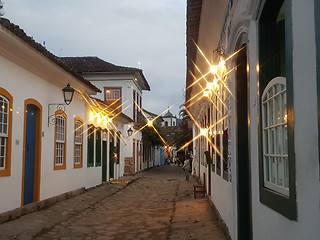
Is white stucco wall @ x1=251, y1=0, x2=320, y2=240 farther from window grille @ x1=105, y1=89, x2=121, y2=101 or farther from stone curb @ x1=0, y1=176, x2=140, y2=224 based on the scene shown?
window grille @ x1=105, y1=89, x2=121, y2=101

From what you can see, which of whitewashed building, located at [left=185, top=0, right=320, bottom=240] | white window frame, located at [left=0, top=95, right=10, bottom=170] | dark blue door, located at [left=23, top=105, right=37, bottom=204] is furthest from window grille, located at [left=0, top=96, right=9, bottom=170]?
whitewashed building, located at [left=185, top=0, right=320, bottom=240]

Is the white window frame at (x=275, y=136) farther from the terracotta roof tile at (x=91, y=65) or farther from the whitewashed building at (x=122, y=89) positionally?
the terracotta roof tile at (x=91, y=65)

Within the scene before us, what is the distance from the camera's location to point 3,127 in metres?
7.64

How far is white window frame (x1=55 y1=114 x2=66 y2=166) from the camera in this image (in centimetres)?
1080

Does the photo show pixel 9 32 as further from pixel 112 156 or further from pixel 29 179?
pixel 112 156

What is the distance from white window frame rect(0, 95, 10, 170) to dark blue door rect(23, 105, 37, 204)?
1068 millimetres

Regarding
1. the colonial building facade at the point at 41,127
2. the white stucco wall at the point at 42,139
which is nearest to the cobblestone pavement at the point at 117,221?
the white stucco wall at the point at 42,139

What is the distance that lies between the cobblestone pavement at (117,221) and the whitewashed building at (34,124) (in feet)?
2.22

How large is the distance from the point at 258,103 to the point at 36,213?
6.59m

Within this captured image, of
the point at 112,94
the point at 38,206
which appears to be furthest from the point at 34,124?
the point at 112,94

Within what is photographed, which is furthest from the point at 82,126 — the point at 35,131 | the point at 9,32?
the point at 9,32

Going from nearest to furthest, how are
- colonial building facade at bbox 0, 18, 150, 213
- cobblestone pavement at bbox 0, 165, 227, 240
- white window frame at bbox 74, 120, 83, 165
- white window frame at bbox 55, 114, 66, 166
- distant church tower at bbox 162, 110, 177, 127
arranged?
cobblestone pavement at bbox 0, 165, 227, 240
colonial building facade at bbox 0, 18, 150, 213
white window frame at bbox 55, 114, 66, 166
white window frame at bbox 74, 120, 83, 165
distant church tower at bbox 162, 110, 177, 127

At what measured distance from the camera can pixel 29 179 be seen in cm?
903

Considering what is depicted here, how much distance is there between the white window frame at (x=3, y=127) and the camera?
24.8 feet
